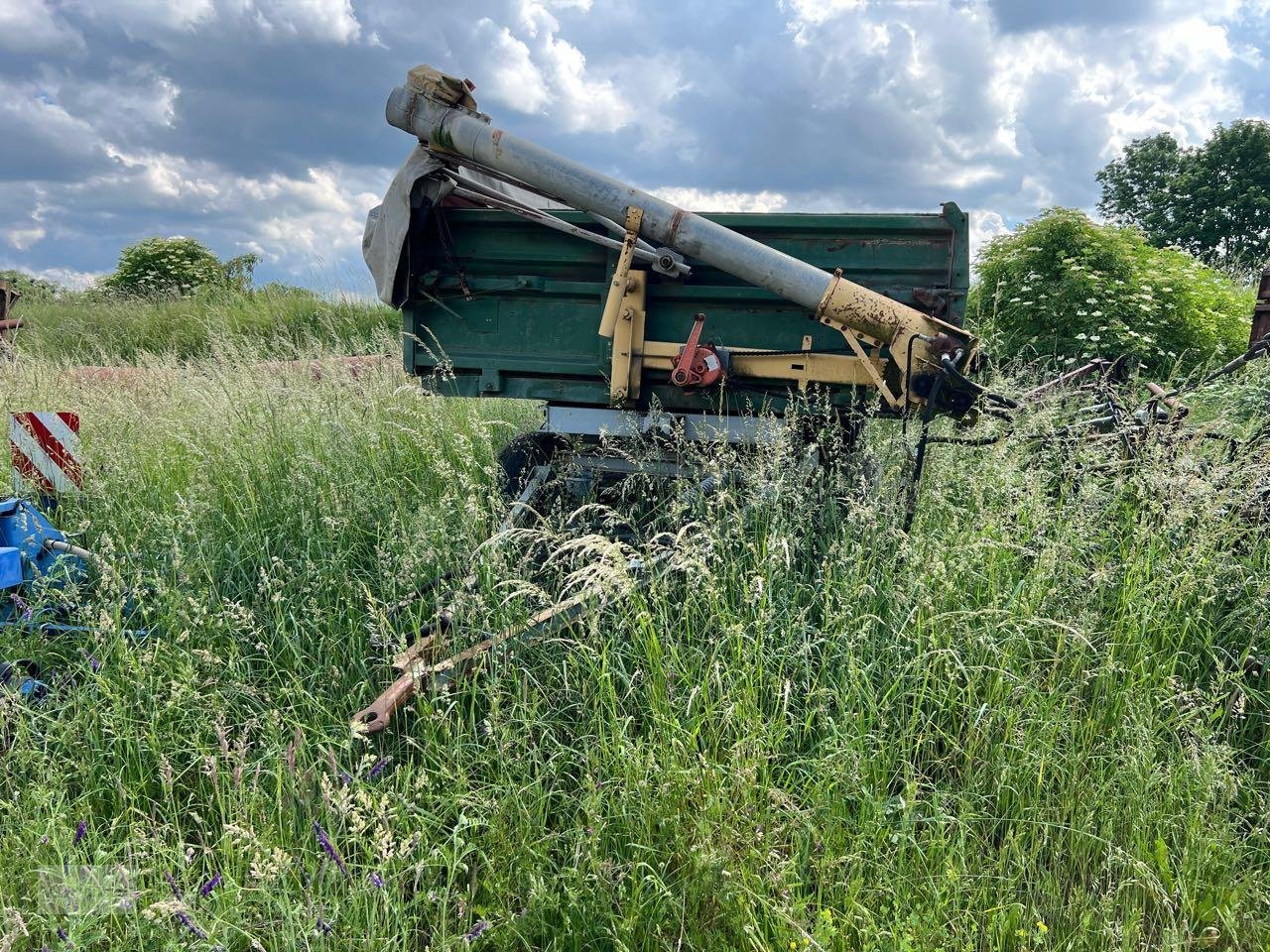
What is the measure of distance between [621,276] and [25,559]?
318cm

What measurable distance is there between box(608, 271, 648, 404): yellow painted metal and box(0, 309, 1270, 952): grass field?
1.24 metres

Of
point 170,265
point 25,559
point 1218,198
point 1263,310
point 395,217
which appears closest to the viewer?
point 25,559

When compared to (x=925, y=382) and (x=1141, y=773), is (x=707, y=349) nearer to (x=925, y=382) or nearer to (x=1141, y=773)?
(x=925, y=382)

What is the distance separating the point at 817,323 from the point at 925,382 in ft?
2.32

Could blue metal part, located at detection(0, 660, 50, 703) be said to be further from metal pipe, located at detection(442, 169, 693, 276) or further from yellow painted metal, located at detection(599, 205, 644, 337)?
metal pipe, located at detection(442, 169, 693, 276)

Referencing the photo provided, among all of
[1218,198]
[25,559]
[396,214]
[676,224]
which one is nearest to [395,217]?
[396,214]

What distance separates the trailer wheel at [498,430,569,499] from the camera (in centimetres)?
551

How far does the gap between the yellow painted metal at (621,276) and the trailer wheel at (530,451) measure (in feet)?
Result: 2.87

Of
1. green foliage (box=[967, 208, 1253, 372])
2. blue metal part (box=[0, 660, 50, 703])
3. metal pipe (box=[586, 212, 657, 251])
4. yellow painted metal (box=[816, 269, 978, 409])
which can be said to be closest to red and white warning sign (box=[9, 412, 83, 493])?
blue metal part (box=[0, 660, 50, 703])

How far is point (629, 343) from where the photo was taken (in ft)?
16.3

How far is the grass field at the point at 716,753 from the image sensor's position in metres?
2.21

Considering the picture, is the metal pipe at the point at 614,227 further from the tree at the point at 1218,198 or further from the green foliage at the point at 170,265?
the tree at the point at 1218,198

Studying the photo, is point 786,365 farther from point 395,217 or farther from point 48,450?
point 48,450

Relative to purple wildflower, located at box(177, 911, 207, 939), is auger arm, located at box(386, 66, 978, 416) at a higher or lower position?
higher
